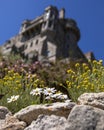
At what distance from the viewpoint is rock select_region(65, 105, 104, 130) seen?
8.15 ft

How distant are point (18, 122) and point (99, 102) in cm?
86

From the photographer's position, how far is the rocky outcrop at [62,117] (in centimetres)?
255

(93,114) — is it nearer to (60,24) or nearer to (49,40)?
(49,40)

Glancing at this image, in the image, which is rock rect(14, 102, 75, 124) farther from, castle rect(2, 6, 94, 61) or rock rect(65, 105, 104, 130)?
castle rect(2, 6, 94, 61)

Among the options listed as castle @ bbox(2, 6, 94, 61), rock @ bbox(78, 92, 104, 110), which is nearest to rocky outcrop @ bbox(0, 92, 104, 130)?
rock @ bbox(78, 92, 104, 110)

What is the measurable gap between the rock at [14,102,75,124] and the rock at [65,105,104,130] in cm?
61

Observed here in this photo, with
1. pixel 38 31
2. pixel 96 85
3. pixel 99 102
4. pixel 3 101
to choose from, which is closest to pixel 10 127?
pixel 99 102

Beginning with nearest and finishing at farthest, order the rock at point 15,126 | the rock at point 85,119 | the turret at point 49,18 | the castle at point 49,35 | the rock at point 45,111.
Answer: the rock at point 85,119 → the rock at point 15,126 → the rock at point 45,111 → the castle at point 49,35 → the turret at point 49,18

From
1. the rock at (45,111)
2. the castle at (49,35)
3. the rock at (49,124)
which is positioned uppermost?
the castle at (49,35)

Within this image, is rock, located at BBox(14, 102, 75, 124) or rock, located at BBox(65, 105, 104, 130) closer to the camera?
rock, located at BBox(65, 105, 104, 130)

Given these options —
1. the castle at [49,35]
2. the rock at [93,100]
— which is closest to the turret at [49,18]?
the castle at [49,35]

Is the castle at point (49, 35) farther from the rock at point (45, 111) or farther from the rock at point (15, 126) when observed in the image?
the rock at point (15, 126)

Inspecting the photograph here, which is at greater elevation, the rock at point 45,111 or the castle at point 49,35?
the castle at point 49,35

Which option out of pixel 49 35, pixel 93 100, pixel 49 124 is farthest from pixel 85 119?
pixel 49 35
